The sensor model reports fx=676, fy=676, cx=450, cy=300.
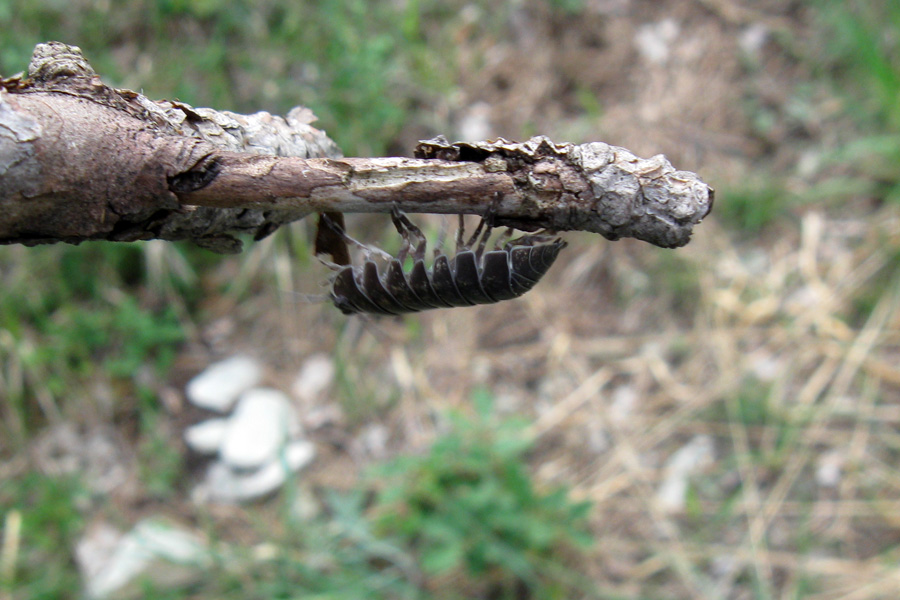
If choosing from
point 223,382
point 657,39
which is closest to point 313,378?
point 223,382

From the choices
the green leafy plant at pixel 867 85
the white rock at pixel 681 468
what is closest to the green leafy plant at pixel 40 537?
the white rock at pixel 681 468

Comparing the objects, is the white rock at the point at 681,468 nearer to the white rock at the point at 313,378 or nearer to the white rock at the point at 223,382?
the white rock at the point at 313,378

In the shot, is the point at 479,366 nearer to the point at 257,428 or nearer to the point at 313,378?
the point at 313,378

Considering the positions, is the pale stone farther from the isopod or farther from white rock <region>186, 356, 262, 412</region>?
the isopod

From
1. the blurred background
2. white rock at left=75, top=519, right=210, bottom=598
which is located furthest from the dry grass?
white rock at left=75, top=519, right=210, bottom=598

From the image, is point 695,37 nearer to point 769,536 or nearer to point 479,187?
point 769,536

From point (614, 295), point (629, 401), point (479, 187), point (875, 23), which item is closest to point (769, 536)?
point (629, 401)
